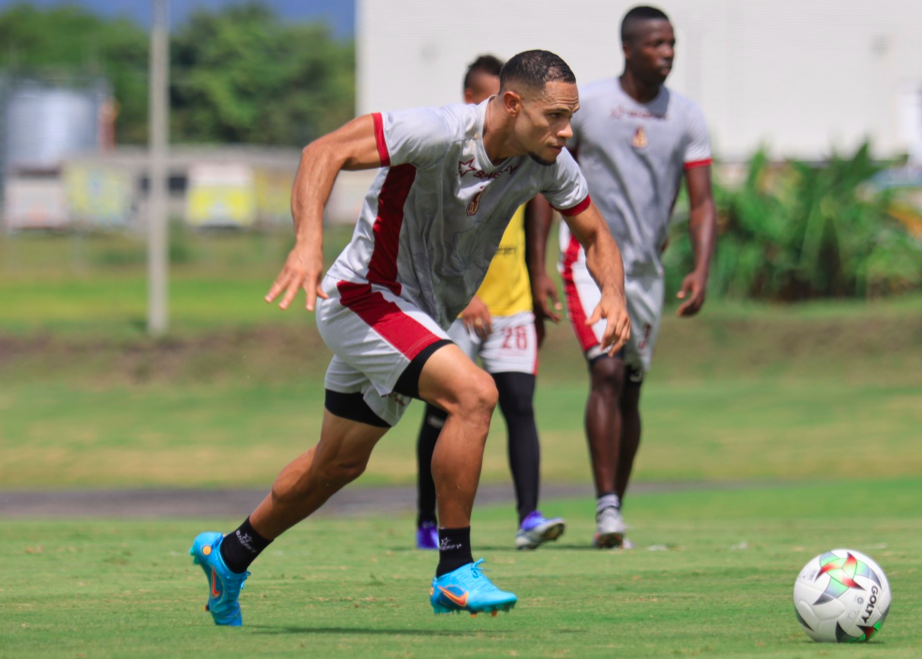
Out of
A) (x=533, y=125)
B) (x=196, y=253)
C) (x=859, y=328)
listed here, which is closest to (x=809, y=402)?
(x=859, y=328)

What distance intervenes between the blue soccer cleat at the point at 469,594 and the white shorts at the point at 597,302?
333 cm

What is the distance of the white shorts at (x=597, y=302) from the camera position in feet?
26.2

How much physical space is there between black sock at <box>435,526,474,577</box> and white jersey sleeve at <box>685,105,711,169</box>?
3.92 meters

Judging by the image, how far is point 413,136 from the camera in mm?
4906

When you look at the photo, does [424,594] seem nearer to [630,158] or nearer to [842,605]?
[842,605]

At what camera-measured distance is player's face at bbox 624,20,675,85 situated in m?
7.95

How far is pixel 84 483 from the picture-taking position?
47.5ft

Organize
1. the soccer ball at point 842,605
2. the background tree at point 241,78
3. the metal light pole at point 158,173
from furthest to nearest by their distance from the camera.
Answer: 1. the background tree at point 241,78
2. the metal light pole at point 158,173
3. the soccer ball at point 842,605

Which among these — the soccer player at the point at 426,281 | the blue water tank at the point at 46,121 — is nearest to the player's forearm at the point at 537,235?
the soccer player at the point at 426,281

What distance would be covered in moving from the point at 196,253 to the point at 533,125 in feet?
119

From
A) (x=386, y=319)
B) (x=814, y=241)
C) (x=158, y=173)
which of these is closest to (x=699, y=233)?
(x=386, y=319)

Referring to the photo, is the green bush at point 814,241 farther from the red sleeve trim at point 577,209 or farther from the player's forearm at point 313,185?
the player's forearm at point 313,185

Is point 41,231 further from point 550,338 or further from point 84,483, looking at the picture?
point 84,483

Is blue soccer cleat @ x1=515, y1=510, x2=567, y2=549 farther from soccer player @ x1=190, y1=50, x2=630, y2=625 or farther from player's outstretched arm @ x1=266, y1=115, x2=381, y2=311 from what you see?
player's outstretched arm @ x1=266, y1=115, x2=381, y2=311
